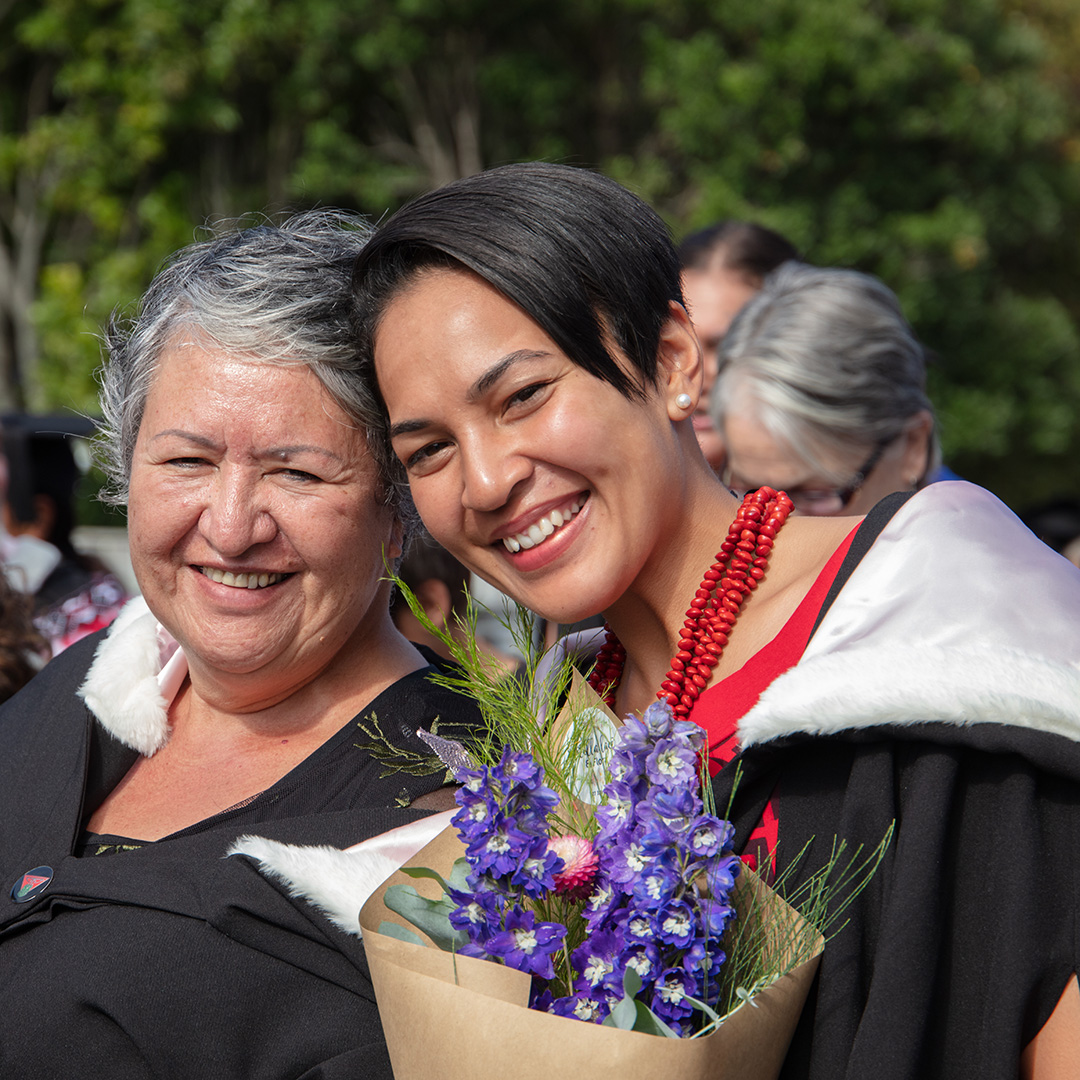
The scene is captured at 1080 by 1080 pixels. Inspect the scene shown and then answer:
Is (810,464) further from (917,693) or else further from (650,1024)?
(650,1024)

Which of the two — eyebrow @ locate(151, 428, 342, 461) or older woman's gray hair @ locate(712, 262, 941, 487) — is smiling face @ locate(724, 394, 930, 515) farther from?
eyebrow @ locate(151, 428, 342, 461)

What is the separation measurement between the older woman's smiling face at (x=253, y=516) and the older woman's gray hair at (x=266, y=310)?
0.04 metres

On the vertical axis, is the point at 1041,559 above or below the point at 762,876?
above

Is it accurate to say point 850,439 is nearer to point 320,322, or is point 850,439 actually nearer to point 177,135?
point 320,322

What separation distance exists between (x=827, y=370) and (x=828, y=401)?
0.26ft

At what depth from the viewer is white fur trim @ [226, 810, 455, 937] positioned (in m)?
1.89

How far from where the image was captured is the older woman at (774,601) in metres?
1.48

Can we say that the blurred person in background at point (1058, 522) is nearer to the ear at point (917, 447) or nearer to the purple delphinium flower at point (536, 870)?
the ear at point (917, 447)

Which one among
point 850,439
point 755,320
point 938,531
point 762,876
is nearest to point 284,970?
→ point 762,876

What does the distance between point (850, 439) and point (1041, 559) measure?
56.4 inches

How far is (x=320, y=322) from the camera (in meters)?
2.26

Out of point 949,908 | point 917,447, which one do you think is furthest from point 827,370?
point 949,908

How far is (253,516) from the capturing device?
2.23m

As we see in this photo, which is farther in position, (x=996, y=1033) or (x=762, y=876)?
(x=762, y=876)
